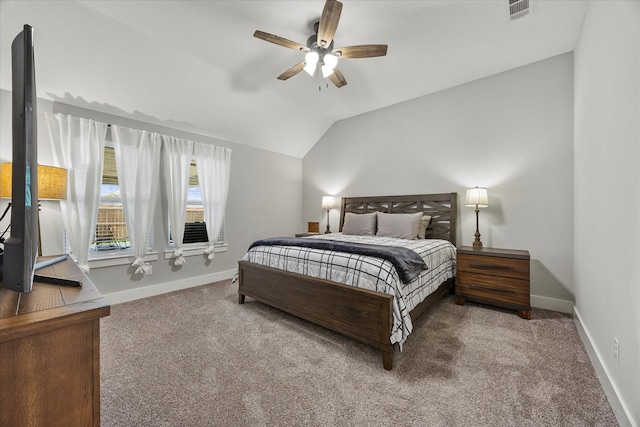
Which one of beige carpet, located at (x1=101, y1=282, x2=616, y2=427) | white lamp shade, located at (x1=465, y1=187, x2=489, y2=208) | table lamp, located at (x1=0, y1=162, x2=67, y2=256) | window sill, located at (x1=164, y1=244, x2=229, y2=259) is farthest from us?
window sill, located at (x1=164, y1=244, x2=229, y2=259)

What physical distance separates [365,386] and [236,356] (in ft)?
3.28

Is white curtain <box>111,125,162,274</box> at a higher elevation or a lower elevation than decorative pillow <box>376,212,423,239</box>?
higher

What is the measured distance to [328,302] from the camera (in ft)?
7.55

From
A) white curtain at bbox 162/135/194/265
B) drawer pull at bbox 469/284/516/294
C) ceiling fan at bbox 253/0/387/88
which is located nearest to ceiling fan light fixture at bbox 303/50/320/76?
ceiling fan at bbox 253/0/387/88

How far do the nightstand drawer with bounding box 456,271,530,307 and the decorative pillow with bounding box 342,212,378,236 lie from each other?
133 centimetres

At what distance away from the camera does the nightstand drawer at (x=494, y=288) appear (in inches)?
107

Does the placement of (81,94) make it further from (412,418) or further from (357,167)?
(412,418)

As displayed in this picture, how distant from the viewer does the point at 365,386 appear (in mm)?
1704

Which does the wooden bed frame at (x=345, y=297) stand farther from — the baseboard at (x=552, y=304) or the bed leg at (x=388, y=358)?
the baseboard at (x=552, y=304)

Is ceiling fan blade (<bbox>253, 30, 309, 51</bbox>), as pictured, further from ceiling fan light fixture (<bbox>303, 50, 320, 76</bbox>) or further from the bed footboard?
the bed footboard

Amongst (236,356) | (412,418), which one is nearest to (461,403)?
(412,418)

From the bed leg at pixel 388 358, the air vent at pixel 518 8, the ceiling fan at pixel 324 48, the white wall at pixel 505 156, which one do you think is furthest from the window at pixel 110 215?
the air vent at pixel 518 8

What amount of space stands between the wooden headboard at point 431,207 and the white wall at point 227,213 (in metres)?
1.72

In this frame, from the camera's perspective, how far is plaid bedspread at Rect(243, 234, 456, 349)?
1.98 m
